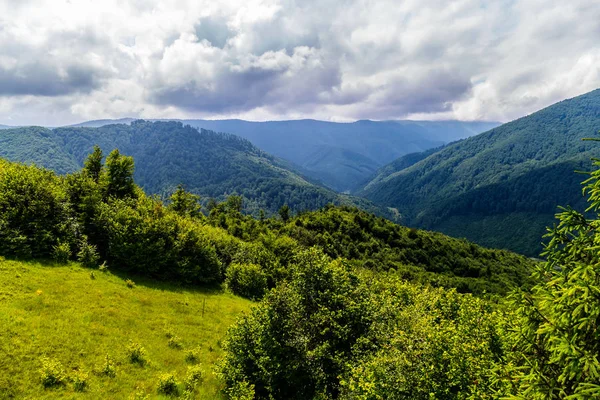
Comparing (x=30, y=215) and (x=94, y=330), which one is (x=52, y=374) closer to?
(x=94, y=330)

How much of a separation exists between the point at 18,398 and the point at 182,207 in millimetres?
53163

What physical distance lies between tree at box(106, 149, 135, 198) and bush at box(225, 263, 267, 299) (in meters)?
22.0

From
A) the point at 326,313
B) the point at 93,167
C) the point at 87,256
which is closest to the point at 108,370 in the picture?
the point at 326,313

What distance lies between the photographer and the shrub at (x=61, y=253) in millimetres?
34844

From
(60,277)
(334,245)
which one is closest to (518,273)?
(334,245)

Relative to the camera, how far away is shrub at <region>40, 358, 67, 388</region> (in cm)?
1919

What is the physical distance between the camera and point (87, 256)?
122 feet

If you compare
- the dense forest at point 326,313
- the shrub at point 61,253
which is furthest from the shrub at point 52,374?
the shrub at point 61,253

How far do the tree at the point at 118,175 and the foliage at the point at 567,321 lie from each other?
5452cm

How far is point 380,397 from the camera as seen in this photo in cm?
1298

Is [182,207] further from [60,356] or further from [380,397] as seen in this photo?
[380,397]

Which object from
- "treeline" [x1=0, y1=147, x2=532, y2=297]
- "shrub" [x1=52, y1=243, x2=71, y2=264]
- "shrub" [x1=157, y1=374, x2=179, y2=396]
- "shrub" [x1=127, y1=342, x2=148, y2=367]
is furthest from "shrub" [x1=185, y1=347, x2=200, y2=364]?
"shrub" [x1=52, y1=243, x2=71, y2=264]

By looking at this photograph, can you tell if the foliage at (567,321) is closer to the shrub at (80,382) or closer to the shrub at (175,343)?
the shrub at (80,382)

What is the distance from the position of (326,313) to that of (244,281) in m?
33.3
